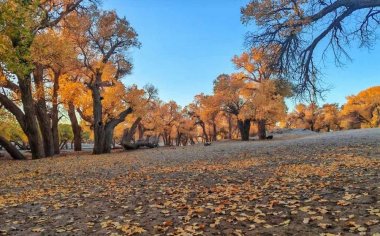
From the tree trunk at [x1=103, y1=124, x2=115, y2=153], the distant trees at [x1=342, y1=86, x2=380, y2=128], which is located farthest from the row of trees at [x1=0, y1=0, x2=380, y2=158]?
the distant trees at [x1=342, y1=86, x2=380, y2=128]

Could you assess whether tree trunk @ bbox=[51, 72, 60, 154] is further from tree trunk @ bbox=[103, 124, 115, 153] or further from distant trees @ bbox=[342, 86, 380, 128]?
distant trees @ bbox=[342, 86, 380, 128]

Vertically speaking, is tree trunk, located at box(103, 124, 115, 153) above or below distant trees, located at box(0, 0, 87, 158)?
below

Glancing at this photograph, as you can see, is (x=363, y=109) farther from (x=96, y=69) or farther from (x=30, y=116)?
(x=30, y=116)

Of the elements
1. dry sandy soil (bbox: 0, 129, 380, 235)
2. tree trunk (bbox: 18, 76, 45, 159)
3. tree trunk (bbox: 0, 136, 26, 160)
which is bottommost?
dry sandy soil (bbox: 0, 129, 380, 235)

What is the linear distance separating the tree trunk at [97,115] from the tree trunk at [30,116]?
5.15 metres

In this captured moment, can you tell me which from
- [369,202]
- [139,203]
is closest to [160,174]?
[139,203]

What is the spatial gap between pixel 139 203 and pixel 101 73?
19514 millimetres

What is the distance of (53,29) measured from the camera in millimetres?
20547

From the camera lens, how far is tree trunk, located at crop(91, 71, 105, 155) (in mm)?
24969

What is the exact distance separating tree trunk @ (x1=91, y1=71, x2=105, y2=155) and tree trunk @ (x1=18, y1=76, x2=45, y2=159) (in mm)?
5154

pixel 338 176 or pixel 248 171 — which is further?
pixel 248 171

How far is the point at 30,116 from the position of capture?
65.2ft

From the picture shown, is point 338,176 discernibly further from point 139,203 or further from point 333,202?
point 139,203

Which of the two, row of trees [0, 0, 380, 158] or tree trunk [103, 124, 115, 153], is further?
tree trunk [103, 124, 115, 153]
